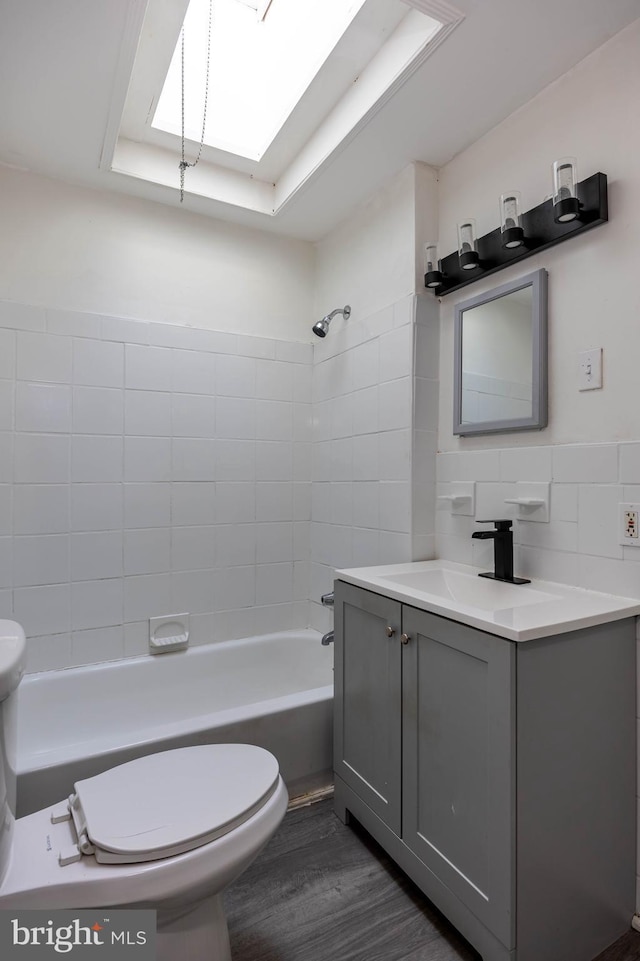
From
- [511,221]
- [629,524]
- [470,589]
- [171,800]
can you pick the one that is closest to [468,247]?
[511,221]

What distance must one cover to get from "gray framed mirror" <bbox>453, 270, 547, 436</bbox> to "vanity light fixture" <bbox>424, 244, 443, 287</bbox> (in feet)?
0.44

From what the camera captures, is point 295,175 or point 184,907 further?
point 295,175

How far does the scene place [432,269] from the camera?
6.10 ft

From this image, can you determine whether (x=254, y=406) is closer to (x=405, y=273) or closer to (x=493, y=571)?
(x=405, y=273)

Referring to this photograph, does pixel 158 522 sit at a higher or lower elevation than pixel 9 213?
lower

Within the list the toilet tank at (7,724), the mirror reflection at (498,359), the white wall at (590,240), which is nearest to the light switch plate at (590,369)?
the white wall at (590,240)

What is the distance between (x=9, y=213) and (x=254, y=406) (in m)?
1.21

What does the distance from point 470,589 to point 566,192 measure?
1178 millimetres

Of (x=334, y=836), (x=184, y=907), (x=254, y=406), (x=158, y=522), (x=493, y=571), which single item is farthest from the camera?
(x=254, y=406)

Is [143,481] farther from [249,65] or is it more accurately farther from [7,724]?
[249,65]

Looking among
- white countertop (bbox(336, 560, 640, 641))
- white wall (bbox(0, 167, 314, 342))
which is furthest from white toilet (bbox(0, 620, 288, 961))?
white wall (bbox(0, 167, 314, 342))

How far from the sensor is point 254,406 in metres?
2.40

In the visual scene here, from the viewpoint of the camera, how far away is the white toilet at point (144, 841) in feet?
2.91

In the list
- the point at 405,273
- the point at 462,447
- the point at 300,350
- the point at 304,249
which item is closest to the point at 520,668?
the point at 462,447
